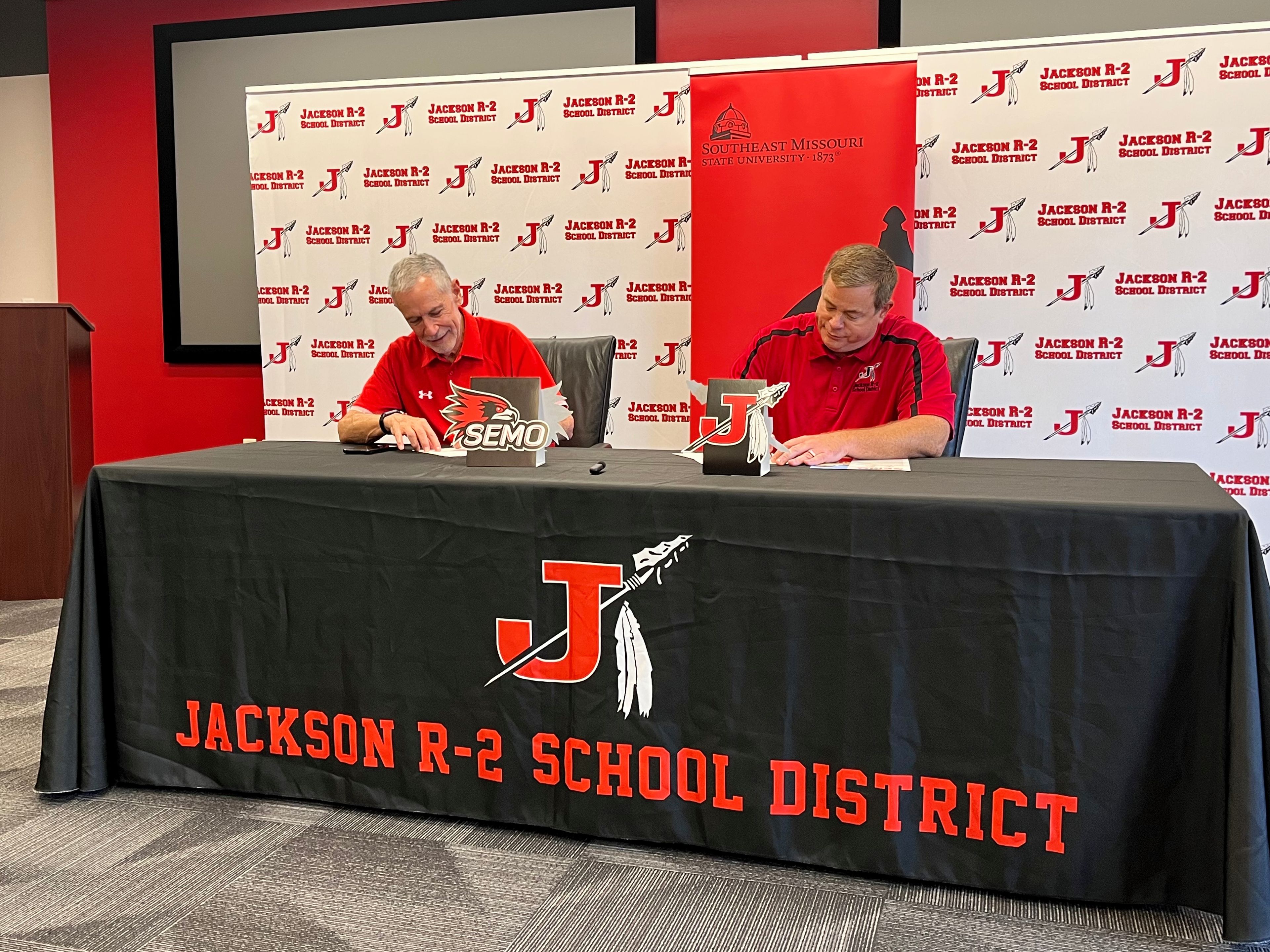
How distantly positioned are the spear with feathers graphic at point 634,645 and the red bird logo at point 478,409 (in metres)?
0.41

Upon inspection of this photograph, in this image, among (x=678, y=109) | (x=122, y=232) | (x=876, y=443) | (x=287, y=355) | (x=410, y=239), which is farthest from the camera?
(x=122, y=232)

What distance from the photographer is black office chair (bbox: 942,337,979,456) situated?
252 centimetres

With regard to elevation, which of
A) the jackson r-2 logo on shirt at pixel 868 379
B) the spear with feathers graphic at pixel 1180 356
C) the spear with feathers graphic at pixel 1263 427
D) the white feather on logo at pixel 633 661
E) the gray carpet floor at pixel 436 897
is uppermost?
the spear with feathers graphic at pixel 1180 356

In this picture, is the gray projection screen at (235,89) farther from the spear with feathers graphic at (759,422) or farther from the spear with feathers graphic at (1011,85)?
the spear with feathers graphic at (759,422)

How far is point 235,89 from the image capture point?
15.3 feet

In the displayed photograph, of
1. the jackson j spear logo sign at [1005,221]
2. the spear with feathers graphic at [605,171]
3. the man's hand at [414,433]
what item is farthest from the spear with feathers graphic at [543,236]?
the man's hand at [414,433]

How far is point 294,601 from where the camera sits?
1988 mm

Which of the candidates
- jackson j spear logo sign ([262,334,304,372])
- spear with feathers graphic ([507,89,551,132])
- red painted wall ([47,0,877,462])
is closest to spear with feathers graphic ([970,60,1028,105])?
spear with feathers graphic ([507,89,551,132])

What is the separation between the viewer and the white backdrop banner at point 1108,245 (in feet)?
11.5

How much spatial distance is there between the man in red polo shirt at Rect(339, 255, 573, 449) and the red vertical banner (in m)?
1.08

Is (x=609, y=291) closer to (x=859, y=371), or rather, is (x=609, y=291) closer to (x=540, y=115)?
(x=540, y=115)

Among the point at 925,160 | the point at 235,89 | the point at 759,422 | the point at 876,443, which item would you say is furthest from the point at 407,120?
the point at 759,422

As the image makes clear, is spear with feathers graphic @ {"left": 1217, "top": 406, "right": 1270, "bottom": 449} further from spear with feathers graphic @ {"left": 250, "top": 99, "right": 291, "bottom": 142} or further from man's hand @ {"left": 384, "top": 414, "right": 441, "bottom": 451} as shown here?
spear with feathers graphic @ {"left": 250, "top": 99, "right": 291, "bottom": 142}

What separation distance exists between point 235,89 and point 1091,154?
353 centimetres
